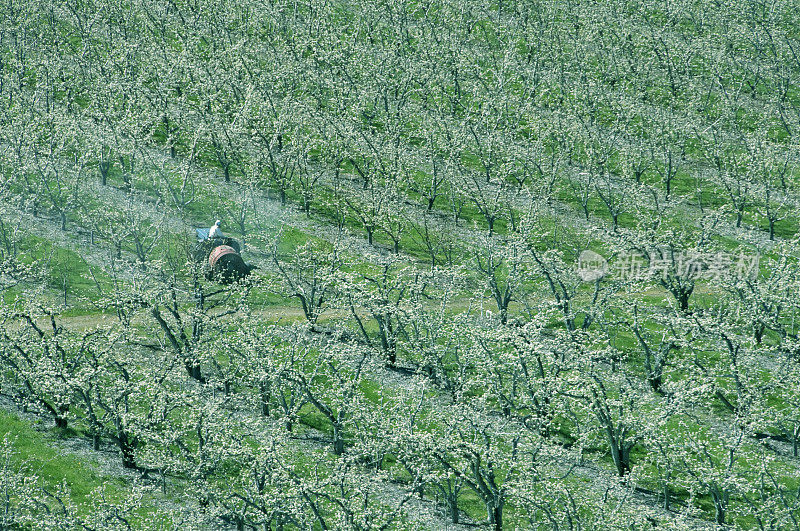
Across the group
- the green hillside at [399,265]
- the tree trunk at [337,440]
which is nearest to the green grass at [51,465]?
the green hillside at [399,265]

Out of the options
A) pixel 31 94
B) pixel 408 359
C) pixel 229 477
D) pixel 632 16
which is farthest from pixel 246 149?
pixel 632 16

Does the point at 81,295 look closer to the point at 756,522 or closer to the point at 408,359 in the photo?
the point at 408,359

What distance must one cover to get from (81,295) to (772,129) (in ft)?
247

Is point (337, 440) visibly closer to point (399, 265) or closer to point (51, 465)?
point (51, 465)

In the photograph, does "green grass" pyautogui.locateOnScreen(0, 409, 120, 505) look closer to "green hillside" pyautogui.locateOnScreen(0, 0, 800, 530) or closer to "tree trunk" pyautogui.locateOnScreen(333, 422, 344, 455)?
"green hillside" pyautogui.locateOnScreen(0, 0, 800, 530)

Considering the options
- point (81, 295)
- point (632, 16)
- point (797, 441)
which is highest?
point (632, 16)

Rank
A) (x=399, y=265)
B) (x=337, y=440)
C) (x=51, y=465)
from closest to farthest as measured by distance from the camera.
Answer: (x=51, y=465), (x=337, y=440), (x=399, y=265)

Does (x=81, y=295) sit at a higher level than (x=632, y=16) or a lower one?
lower

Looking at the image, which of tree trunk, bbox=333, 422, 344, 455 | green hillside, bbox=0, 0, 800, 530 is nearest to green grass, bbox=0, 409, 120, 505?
green hillside, bbox=0, 0, 800, 530

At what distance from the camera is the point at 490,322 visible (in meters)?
57.0

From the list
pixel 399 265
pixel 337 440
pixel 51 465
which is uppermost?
pixel 337 440

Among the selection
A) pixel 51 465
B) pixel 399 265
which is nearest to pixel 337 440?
pixel 51 465

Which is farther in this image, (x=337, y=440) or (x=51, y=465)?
(x=337, y=440)

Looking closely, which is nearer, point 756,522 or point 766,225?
point 756,522
